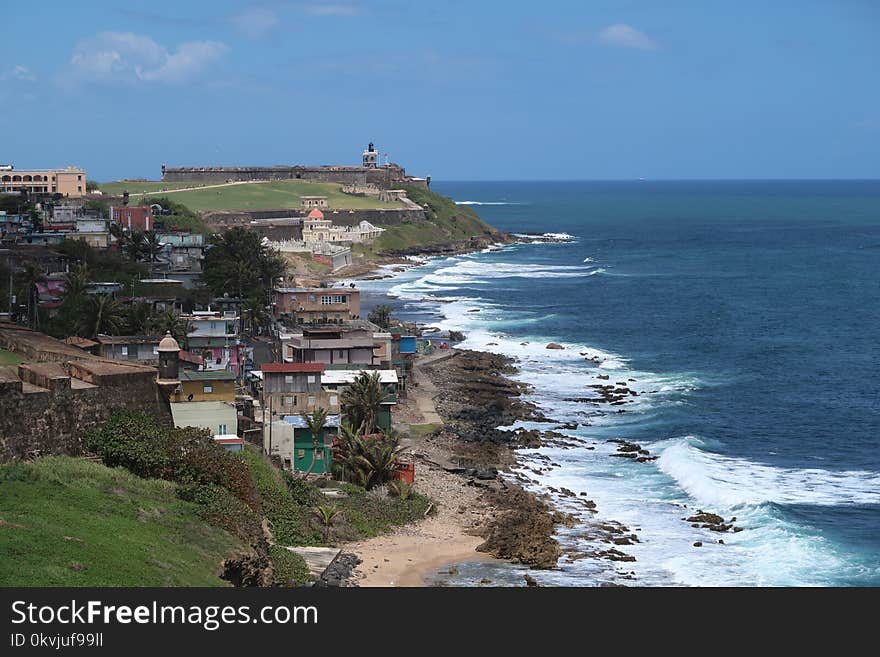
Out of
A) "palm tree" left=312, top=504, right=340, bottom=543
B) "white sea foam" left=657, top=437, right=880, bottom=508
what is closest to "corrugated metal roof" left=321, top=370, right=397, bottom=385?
"white sea foam" left=657, top=437, right=880, bottom=508

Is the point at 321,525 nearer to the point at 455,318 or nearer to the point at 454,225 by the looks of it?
the point at 455,318

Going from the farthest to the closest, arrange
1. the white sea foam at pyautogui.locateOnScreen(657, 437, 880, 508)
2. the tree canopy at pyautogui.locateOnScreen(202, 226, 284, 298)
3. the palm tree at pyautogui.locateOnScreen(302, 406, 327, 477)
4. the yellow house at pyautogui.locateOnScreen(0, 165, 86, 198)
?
the yellow house at pyautogui.locateOnScreen(0, 165, 86, 198), the tree canopy at pyautogui.locateOnScreen(202, 226, 284, 298), the white sea foam at pyautogui.locateOnScreen(657, 437, 880, 508), the palm tree at pyautogui.locateOnScreen(302, 406, 327, 477)

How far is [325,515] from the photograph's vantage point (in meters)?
38.7

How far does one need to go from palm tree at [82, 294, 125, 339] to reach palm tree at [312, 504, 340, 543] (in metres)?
20.8

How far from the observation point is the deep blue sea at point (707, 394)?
134 ft

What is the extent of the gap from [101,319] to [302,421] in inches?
573

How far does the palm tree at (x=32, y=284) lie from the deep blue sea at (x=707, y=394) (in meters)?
24.4

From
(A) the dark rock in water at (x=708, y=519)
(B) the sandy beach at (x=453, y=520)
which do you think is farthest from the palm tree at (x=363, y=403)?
(A) the dark rock in water at (x=708, y=519)

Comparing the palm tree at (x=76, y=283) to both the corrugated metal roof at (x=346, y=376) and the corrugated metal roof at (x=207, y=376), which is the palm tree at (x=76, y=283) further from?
the corrugated metal roof at (x=207, y=376)

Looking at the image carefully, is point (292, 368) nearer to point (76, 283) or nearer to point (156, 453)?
point (156, 453)

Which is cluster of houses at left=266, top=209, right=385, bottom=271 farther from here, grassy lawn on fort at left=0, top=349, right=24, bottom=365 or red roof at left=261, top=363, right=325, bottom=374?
grassy lawn on fort at left=0, top=349, right=24, bottom=365

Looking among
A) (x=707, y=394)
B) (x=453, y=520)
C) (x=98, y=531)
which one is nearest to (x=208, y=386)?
(x=453, y=520)

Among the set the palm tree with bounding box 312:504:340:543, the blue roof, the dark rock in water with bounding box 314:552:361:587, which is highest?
the blue roof

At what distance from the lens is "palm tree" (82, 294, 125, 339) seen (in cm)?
5688
